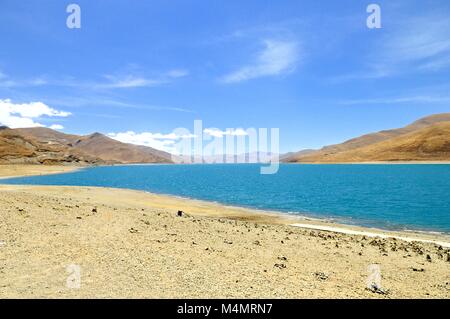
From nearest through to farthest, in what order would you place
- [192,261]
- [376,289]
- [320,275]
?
[376,289], [320,275], [192,261]

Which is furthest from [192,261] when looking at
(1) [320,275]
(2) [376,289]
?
(2) [376,289]

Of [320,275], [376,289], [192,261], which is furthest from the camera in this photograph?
[192,261]

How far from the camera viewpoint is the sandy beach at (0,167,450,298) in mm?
11031

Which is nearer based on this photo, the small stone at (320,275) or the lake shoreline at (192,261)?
the lake shoreline at (192,261)

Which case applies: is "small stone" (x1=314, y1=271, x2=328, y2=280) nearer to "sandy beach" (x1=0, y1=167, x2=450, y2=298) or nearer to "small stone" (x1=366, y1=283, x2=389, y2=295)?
"sandy beach" (x1=0, y1=167, x2=450, y2=298)

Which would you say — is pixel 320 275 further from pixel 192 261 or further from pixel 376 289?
pixel 192 261

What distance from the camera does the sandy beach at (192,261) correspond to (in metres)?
11.0

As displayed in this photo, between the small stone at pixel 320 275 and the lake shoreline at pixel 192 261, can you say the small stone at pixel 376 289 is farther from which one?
the small stone at pixel 320 275

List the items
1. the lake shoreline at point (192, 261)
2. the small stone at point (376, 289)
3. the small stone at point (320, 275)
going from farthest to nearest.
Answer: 1. the small stone at point (320, 275)
2. the small stone at point (376, 289)
3. the lake shoreline at point (192, 261)

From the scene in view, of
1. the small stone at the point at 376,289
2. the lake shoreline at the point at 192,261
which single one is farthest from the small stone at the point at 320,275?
the small stone at the point at 376,289

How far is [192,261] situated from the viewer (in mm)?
14406

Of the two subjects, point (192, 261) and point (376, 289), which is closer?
point (376, 289)

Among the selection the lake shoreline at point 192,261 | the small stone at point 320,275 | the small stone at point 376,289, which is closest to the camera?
the lake shoreline at point 192,261
